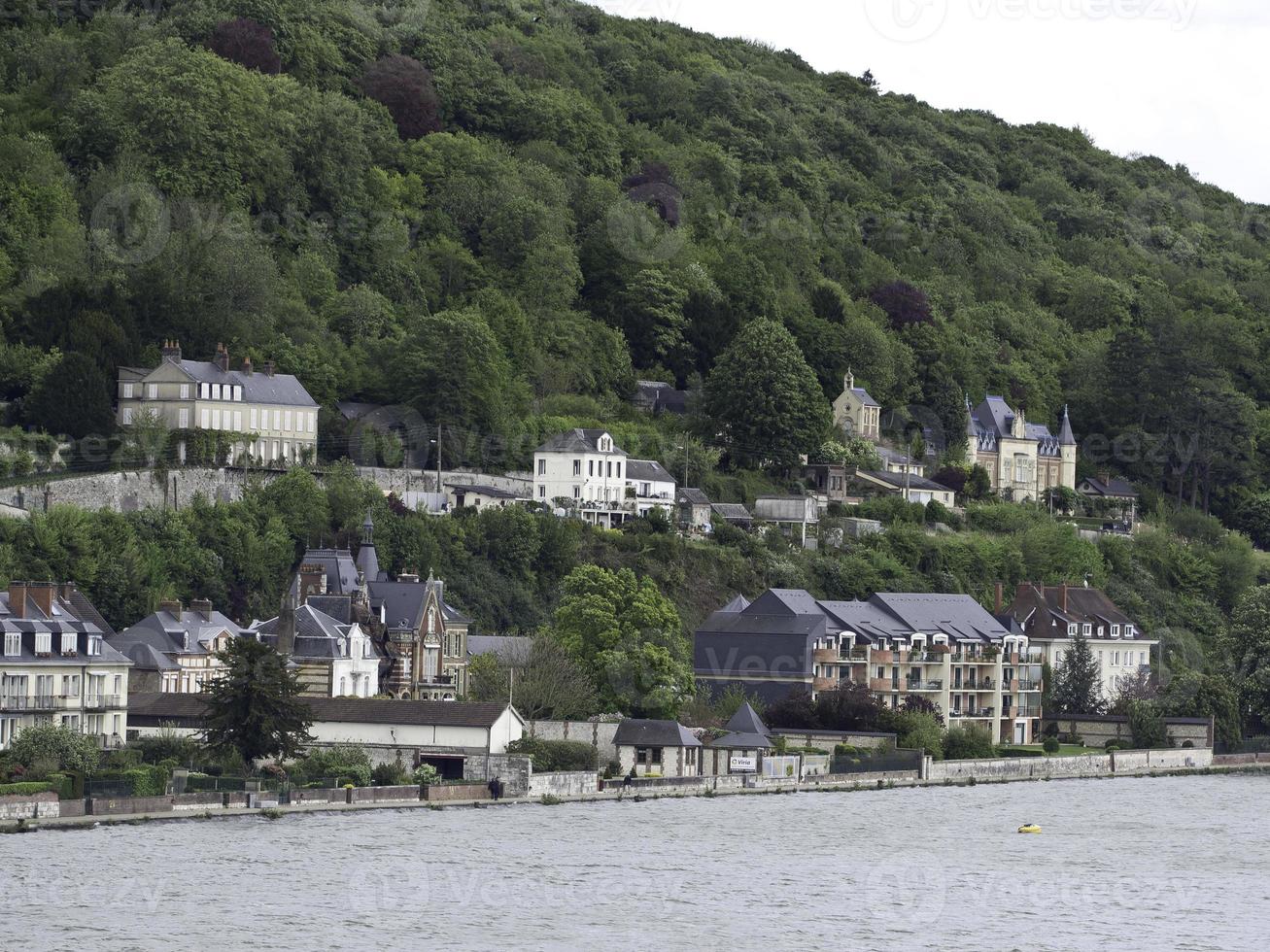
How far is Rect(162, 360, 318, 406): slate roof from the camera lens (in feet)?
281

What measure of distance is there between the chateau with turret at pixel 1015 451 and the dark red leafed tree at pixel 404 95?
30.3m

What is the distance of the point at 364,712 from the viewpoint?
2741 inches

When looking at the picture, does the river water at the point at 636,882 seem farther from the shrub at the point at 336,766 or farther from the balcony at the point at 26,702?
the balcony at the point at 26,702

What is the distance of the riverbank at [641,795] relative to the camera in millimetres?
57250

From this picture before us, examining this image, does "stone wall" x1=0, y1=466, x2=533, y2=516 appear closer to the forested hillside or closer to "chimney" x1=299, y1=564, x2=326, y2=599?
the forested hillside

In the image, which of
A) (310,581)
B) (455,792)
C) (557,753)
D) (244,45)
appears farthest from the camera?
(244,45)

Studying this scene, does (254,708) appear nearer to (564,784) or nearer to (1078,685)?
(564,784)

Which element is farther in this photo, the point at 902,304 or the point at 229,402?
the point at 902,304

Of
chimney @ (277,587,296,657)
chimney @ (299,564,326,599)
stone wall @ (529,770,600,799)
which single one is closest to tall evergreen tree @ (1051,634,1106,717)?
stone wall @ (529,770,600,799)

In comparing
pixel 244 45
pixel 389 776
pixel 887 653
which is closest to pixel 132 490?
pixel 389 776

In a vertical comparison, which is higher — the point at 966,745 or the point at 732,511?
the point at 732,511

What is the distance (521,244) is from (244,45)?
16050 mm

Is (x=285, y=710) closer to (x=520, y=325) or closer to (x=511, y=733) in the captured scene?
(x=511, y=733)

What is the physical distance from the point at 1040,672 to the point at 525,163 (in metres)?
39.6
